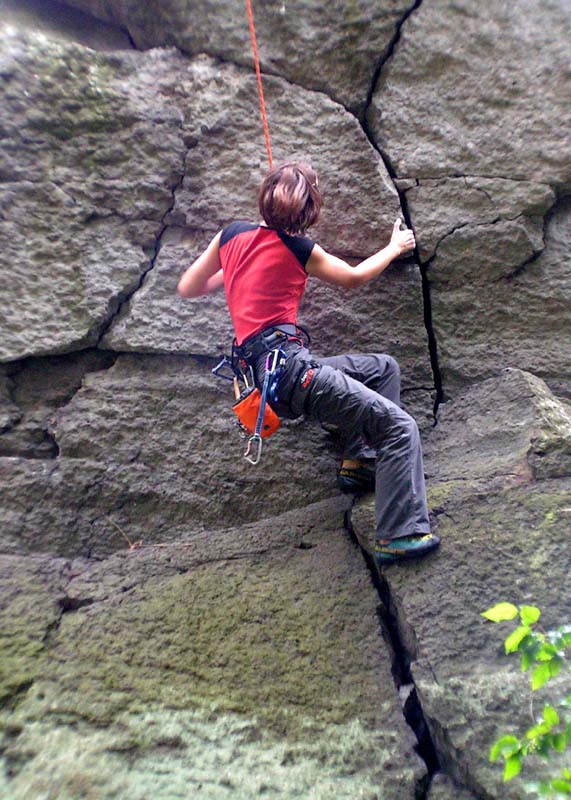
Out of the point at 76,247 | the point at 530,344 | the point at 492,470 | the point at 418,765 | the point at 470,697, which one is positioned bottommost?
the point at 418,765

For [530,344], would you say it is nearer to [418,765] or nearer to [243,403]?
[243,403]

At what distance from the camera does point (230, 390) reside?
9.70 ft

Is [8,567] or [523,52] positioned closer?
[8,567]

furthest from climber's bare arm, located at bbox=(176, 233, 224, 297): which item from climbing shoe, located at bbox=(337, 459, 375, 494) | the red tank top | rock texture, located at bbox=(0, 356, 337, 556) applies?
climbing shoe, located at bbox=(337, 459, 375, 494)

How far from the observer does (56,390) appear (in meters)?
2.91

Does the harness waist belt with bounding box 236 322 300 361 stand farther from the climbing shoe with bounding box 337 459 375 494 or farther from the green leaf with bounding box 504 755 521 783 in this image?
the green leaf with bounding box 504 755 521 783

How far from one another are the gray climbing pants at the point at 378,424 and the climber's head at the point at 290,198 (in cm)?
50

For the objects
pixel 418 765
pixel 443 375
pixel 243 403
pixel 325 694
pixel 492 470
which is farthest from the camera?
pixel 443 375

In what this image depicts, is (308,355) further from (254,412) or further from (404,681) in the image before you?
(404,681)

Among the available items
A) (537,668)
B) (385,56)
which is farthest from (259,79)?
(537,668)

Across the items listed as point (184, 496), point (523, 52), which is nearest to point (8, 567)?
point (184, 496)

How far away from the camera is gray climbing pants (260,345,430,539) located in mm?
2369

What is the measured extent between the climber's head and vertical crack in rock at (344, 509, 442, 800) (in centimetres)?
129

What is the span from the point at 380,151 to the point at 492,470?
5.57 feet
